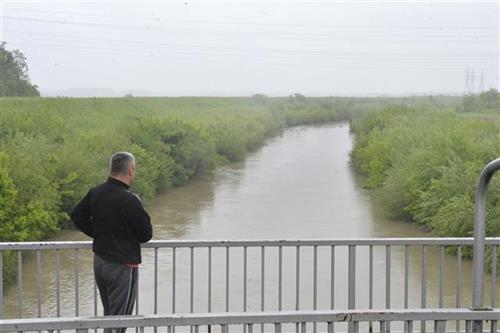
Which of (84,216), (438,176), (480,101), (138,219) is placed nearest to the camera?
(138,219)

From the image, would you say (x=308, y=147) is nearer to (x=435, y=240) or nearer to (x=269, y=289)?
(x=269, y=289)

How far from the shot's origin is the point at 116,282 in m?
5.52

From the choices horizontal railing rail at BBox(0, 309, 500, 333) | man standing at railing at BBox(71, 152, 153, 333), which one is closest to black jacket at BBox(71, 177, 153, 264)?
man standing at railing at BBox(71, 152, 153, 333)

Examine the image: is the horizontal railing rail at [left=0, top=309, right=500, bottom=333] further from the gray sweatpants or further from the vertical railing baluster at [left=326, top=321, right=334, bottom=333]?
the gray sweatpants

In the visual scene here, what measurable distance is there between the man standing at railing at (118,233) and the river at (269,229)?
19.1 ft

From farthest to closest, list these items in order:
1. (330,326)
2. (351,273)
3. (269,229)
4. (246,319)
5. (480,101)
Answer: (480,101), (269,229), (351,273), (330,326), (246,319)

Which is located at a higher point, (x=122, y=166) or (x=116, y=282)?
(x=122, y=166)

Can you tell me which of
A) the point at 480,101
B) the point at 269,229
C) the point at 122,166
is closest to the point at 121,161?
the point at 122,166

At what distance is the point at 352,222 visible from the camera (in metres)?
23.4

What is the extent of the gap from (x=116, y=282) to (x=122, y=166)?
32.1 inches

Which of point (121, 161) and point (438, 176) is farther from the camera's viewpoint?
point (438, 176)

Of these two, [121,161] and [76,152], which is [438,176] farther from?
[121,161]

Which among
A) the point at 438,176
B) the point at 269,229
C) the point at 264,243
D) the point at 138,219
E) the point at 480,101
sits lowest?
the point at 269,229

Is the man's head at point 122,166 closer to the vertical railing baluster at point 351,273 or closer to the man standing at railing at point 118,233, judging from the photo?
the man standing at railing at point 118,233
